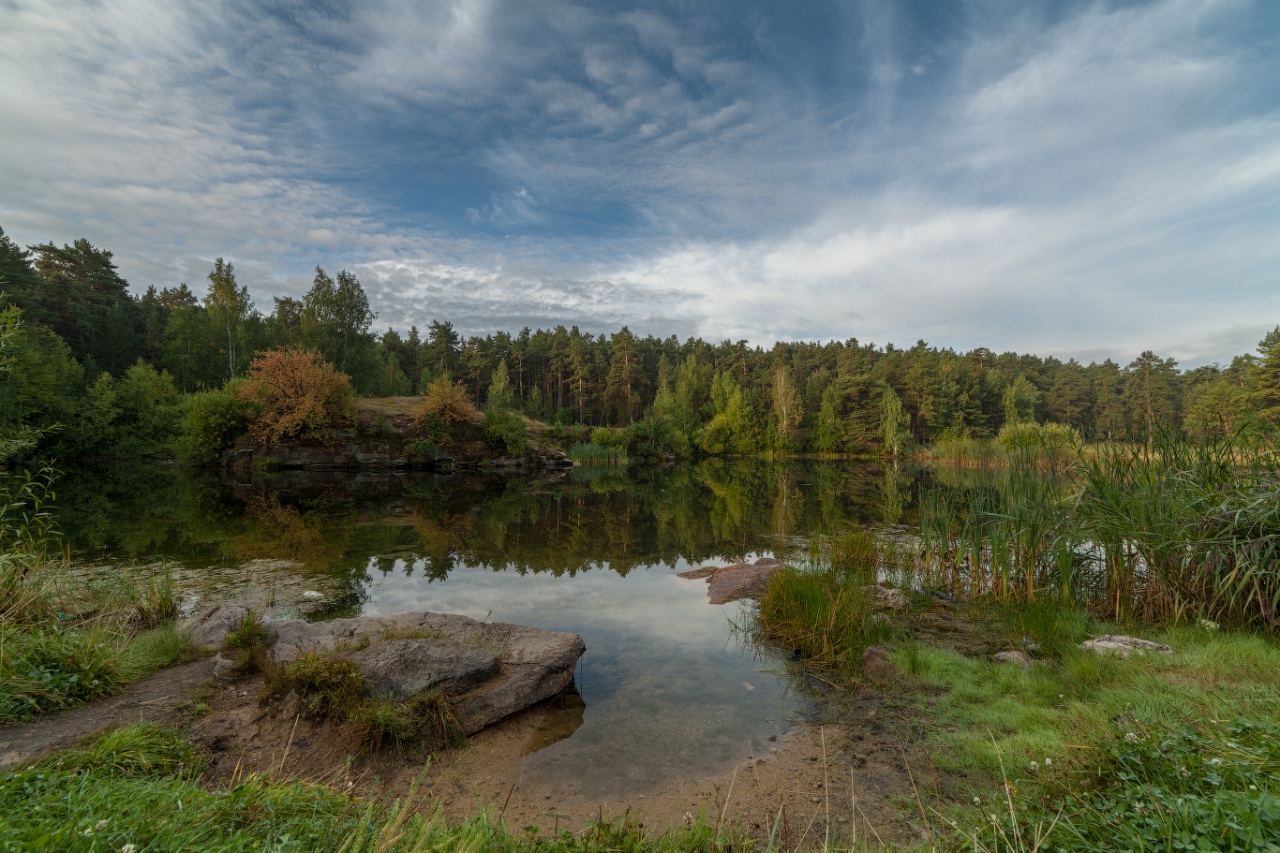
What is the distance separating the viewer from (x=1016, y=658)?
18.7 ft

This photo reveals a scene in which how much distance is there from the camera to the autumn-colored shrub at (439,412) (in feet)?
116

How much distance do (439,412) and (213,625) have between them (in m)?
31.0

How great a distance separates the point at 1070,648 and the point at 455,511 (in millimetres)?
16425

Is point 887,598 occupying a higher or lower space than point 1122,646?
lower

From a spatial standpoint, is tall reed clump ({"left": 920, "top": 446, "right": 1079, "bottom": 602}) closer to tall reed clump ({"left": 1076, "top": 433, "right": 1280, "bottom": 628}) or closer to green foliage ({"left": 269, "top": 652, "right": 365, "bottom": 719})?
tall reed clump ({"left": 1076, "top": 433, "right": 1280, "bottom": 628})

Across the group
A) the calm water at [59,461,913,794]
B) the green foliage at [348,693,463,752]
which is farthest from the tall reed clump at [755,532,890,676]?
the green foliage at [348,693,463,752]

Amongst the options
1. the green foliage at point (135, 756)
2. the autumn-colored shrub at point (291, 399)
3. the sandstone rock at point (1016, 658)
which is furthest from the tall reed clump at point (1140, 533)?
the autumn-colored shrub at point (291, 399)

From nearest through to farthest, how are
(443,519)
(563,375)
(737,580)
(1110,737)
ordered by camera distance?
(1110,737), (737,580), (443,519), (563,375)

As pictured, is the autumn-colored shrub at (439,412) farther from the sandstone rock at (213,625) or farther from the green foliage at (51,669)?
the green foliage at (51,669)

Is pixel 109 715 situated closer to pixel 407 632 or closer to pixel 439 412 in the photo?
pixel 407 632

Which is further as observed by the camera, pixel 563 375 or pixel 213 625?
pixel 563 375

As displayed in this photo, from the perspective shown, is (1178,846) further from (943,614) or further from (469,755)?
(943,614)

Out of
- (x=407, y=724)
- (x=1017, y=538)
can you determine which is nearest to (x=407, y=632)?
(x=407, y=724)

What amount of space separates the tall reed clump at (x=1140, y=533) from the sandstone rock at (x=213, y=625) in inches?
368
